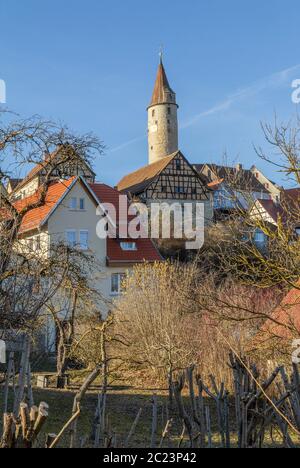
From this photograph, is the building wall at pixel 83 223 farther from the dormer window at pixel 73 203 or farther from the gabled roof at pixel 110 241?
the gabled roof at pixel 110 241

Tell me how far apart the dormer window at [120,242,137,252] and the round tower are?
41.3 meters

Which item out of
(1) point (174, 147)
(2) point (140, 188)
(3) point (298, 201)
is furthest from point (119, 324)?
(1) point (174, 147)

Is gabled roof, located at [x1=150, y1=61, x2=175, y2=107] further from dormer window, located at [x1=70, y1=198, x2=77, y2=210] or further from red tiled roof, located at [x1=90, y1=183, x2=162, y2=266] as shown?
dormer window, located at [x1=70, y1=198, x2=77, y2=210]

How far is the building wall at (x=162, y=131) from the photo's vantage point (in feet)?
246

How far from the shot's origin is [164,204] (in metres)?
48.6

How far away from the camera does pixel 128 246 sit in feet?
112

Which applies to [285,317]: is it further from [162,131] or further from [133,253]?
[162,131]

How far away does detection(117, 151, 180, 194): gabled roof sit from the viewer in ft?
171

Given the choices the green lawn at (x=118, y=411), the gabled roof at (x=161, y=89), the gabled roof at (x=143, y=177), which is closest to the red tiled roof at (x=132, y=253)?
the green lawn at (x=118, y=411)

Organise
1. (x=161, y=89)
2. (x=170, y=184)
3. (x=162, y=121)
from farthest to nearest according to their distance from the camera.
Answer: (x=161, y=89)
(x=162, y=121)
(x=170, y=184)

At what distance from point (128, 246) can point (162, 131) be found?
43845mm

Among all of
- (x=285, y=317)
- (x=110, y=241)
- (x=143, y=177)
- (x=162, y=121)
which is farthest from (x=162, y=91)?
(x=285, y=317)

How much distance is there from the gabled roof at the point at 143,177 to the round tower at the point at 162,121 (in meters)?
15.7

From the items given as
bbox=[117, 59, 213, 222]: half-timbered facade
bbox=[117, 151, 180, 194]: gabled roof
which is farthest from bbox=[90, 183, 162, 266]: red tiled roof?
bbox=[117, 151, 180, 194]: gabled roof
